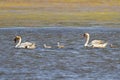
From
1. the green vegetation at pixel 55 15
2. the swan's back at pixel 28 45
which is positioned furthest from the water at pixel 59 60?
the green vegetation at pixel 55 15

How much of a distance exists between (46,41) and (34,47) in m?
3.78

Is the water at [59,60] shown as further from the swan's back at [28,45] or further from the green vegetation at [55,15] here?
the green vegetation at [55,15]

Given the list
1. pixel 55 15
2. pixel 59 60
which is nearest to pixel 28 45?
pixel 59 60

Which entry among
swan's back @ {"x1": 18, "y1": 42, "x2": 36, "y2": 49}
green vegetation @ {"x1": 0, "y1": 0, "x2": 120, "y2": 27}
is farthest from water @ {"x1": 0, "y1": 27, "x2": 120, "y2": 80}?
green vegetation @ {"x1": 0, "y1": 0, "x2": 120, "y2": 27}

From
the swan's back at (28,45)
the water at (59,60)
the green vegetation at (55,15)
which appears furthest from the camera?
the green vegetation at (55,15)

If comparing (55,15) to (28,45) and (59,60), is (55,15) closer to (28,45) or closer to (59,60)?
(28,45)

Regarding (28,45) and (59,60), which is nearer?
(59,60)

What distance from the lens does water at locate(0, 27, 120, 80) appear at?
813 inches

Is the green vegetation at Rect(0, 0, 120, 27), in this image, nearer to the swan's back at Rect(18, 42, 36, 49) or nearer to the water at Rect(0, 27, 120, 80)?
the water at Rect(0, 27, 120, 80)

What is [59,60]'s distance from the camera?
24594 millimetres

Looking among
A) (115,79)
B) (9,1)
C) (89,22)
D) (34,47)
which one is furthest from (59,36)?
(9,1)

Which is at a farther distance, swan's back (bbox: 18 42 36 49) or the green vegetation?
the green vegetation

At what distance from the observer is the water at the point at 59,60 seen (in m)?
20.7

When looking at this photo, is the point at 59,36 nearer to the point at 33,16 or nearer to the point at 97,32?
the point at 97,32
